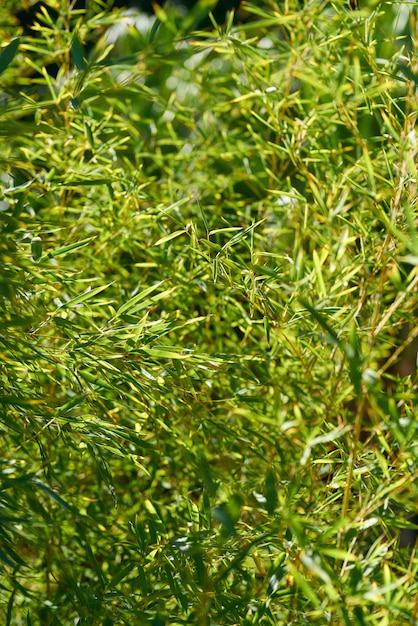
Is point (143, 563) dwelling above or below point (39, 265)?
below

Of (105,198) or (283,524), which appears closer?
(283,524)

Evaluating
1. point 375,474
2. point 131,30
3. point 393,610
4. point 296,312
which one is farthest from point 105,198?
point 393,610

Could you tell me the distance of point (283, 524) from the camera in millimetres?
650

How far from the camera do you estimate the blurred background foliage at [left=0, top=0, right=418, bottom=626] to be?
618 millimetres

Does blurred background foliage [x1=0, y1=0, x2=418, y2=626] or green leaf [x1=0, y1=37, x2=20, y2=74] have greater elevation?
green leaf [x1=0, y1=37, x2=20, y2=74]

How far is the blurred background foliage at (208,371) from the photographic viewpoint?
62cm

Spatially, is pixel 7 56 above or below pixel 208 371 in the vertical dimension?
above

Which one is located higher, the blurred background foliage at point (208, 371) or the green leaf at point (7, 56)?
the green leaf at point (7, 56)

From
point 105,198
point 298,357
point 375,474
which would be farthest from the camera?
point 105,198

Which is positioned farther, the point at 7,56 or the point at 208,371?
the point at 208,371

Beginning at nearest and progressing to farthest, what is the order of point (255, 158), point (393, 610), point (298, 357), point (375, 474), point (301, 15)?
1. point (393, 610)
2. point (375, 474)
3. point (298, 357)
4. point (301, 15)
5. point (255, 158)

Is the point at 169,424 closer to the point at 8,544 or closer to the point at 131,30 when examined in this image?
the point at 8,544

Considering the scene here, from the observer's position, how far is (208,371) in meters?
0.78

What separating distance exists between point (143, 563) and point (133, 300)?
0.24 m
